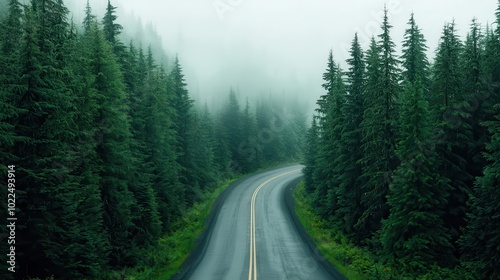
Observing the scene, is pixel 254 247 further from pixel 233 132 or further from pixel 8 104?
pixel 233 132

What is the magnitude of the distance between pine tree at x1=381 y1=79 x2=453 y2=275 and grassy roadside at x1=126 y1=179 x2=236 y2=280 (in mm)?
12826

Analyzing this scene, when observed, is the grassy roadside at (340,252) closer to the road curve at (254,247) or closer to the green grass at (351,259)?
the green grass at (351,259)

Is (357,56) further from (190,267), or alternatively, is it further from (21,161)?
(21,161)

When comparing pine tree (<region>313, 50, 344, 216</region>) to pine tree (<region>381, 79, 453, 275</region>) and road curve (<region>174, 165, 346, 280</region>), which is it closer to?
road curve (<region>174, 165, 346, 280</region>)

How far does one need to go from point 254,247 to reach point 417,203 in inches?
463

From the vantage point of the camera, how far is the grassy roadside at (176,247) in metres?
19.9

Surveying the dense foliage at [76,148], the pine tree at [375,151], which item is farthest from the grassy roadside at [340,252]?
the dense foliage at [76,148]

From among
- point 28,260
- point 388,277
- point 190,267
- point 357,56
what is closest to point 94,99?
point 28,260

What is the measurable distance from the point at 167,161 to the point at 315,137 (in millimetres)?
19483

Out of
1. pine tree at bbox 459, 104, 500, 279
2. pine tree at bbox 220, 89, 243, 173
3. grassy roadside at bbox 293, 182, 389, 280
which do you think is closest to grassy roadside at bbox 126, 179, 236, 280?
grassy roadside at bbox 293, 182, 389, 280

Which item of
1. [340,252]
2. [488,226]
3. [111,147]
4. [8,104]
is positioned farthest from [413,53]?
[8,104]

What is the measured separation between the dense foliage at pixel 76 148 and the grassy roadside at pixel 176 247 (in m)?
1.01

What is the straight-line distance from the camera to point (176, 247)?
2678 cm

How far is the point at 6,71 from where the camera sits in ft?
47.8
